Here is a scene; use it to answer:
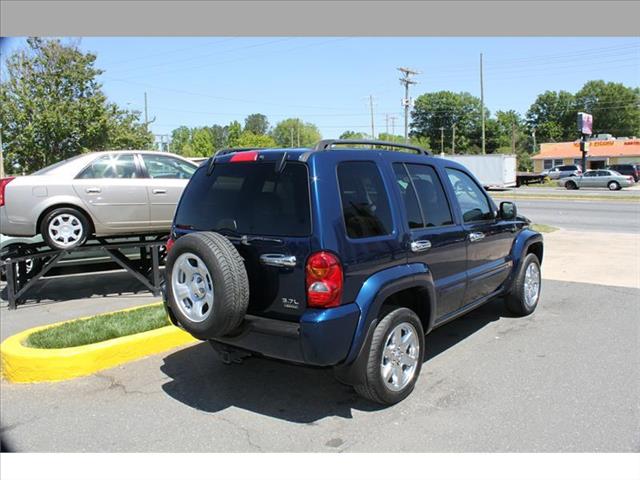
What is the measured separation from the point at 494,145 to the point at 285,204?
4697 inches

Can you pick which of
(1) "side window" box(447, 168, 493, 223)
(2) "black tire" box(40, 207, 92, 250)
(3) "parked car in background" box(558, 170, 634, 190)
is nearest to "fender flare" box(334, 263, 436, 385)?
(1) "side window" box(447, 168, 493, 223)

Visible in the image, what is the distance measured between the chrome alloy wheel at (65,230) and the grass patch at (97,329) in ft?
6.44

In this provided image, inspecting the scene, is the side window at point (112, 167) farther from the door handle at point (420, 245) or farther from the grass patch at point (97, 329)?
the door handle at point (420, 245)

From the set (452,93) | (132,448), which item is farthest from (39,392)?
(452,93)

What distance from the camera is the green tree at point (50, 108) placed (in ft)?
69.4

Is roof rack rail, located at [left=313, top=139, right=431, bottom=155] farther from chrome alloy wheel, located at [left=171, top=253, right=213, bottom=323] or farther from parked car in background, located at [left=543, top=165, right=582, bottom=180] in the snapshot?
parked car in background, located at [left=543, top=165, right=582, bottom=180]

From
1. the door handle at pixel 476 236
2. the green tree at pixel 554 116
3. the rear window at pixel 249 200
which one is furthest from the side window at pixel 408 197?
the green tree at pixel 554 116

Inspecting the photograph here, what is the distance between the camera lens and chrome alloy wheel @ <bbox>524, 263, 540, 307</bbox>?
20.3ft

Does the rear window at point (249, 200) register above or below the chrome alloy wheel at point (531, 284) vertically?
above

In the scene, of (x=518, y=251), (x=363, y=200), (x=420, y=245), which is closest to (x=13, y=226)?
(x=363, y=200)

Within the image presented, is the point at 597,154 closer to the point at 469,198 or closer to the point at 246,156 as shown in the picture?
the point at 469,198

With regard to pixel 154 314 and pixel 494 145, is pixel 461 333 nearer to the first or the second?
pixel 154 314

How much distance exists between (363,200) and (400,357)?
3.99 ft

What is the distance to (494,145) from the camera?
115 m
